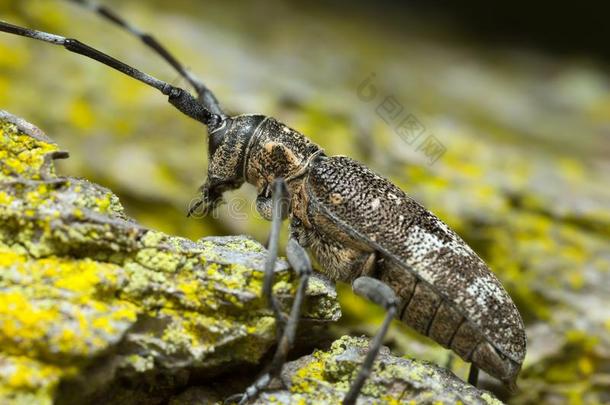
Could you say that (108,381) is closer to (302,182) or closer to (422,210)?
(302,182)

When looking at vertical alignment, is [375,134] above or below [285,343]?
above

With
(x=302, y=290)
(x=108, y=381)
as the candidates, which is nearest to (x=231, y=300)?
(x=302, y=290)

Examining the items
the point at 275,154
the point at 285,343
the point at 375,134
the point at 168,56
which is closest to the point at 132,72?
the point at 168,56

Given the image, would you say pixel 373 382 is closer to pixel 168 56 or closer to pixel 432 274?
pixel 432 274

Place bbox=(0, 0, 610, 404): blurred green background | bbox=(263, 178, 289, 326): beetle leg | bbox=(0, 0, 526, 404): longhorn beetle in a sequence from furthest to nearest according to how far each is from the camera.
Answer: bbox=(0, 0, 610, 404): blurred green background < bbox=(0, 0, 526, 404): longhorn beetle < bbox=(263, 178, 289, 326): beetle leg

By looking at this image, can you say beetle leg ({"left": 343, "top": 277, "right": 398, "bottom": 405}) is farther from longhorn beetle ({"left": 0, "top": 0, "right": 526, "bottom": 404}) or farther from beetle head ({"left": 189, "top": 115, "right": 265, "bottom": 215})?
beetle head ({"left": 189, "top": 115, "right": 265, "bottom": 215})

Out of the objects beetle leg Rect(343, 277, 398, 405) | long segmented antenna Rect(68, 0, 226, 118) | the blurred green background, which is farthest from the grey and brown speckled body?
the blurred green background
